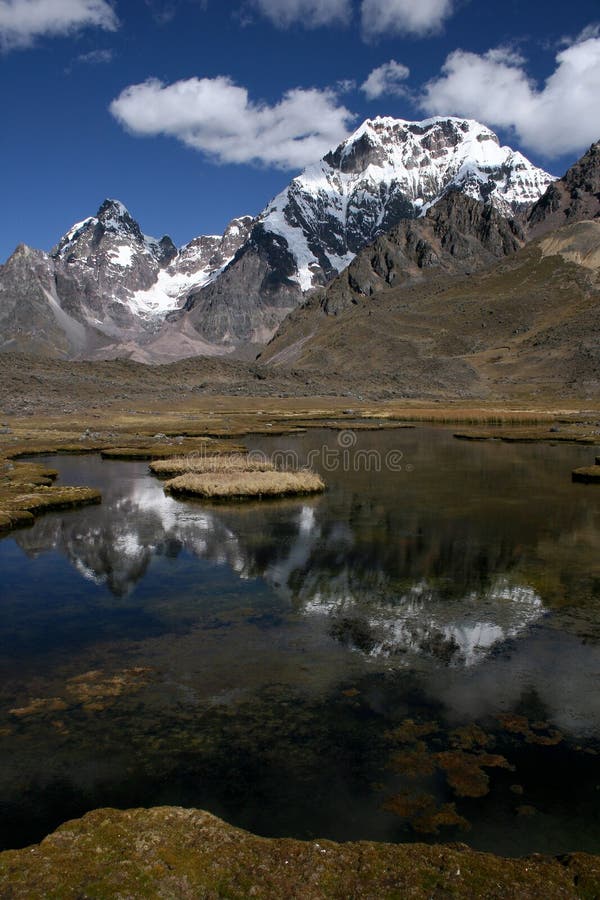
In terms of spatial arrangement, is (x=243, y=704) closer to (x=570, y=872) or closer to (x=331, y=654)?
(x=331, y=654)

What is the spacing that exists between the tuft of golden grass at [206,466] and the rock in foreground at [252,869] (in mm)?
40713

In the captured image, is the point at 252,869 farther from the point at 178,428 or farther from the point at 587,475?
the point at 178,428

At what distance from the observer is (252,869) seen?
9.47 metres

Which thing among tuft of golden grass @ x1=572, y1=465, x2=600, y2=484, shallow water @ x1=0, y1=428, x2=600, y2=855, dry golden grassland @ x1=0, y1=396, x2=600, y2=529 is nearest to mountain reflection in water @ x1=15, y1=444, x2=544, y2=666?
shallow water @ x1=0, y1=428, x2=600, y2=855

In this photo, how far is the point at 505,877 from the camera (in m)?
9.26

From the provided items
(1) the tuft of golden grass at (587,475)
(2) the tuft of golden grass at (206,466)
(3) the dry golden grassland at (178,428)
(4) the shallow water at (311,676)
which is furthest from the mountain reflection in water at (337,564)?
(1) the tuft of golden grass at (587,475)

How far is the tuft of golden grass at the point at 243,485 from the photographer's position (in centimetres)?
4372

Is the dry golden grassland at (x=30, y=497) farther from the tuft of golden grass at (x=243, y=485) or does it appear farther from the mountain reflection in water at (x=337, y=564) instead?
the tuft of golden grass at (x=243, y=485)

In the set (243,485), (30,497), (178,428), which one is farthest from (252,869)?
(178,428)

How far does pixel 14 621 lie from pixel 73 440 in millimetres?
61766

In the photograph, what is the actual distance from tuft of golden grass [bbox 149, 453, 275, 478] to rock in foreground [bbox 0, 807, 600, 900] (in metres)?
40.7

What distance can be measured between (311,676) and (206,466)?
1477 inches

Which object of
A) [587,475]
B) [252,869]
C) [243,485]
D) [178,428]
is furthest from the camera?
[178,428]

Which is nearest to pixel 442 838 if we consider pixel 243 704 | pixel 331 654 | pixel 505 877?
pixel 505 877
